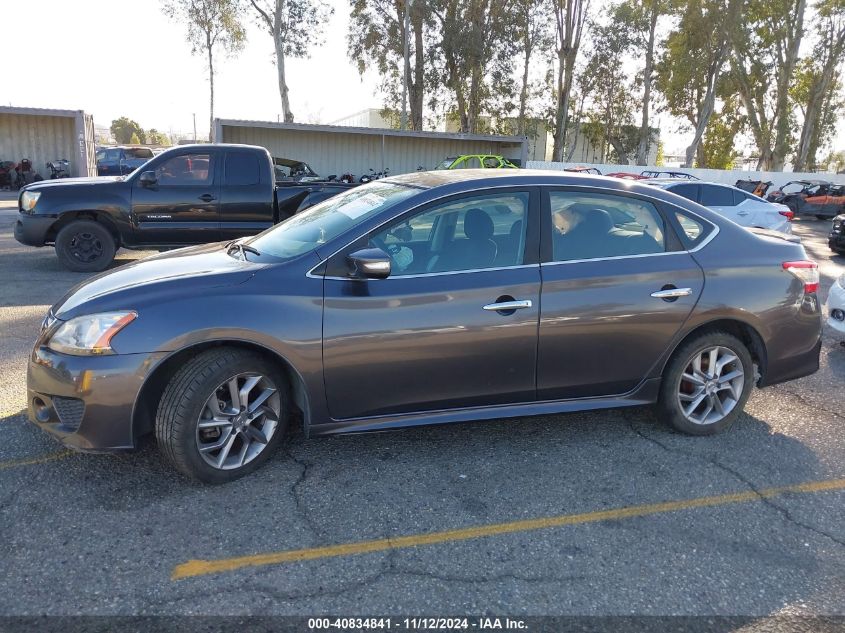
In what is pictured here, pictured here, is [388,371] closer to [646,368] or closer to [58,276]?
[646,368]

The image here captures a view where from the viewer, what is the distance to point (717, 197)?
13.3 metres

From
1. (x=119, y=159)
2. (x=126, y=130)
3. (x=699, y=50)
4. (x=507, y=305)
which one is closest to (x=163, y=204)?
(x=507, y=305)

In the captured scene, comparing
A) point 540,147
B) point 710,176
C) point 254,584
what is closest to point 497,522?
point 254,584

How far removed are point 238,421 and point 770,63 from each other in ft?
157

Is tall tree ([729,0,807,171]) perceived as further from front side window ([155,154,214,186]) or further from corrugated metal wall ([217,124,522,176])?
front side window ([155,154,214,186])

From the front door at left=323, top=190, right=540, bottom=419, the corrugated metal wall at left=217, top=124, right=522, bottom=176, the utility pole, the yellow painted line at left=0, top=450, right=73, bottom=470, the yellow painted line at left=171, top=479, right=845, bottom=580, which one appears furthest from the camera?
the utility pole

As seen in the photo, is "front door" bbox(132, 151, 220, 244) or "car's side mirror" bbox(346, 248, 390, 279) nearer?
"car's side mirror" bbox(346, 248, 390, 279)

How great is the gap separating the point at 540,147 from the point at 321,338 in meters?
49.4

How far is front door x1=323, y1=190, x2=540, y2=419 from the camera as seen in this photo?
344 cm

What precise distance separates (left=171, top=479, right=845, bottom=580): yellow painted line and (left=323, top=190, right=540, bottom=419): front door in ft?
2.50

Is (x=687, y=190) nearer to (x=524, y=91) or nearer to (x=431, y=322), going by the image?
(x=431, y=322)

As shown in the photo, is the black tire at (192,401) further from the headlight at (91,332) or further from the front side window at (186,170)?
the front side window at (186,170)

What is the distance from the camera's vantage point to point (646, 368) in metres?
4.01

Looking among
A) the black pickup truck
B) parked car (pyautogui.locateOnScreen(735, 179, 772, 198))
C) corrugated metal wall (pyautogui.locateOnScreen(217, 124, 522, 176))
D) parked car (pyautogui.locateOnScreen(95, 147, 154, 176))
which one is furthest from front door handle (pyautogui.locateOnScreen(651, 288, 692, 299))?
parked car (pyautogui.locateOnScreen(735, 179, 772, 198))
